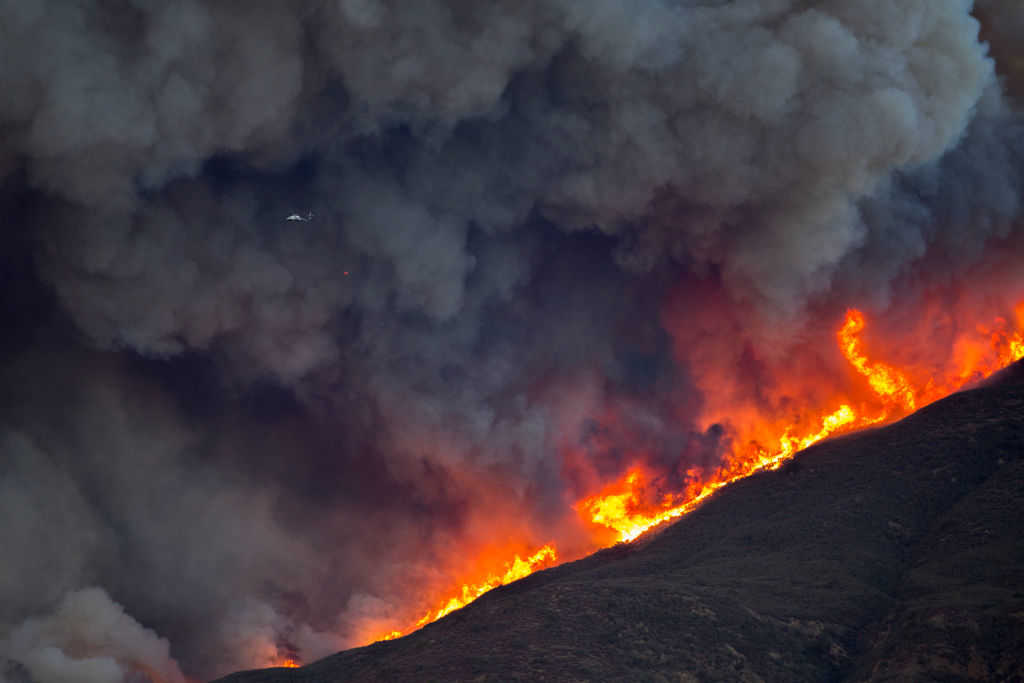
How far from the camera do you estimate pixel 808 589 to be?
5669 cm

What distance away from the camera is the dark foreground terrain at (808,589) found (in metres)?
49.8

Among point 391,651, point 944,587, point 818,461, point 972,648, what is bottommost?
point 972,648

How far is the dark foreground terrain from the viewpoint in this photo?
1960 inches

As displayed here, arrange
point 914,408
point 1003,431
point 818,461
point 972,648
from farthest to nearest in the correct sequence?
point 914,408
point 818,461
point 1003,431
point 972,648

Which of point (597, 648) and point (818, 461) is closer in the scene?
point (597, 648)

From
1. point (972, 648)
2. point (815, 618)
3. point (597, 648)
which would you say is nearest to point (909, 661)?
point (972, 648)

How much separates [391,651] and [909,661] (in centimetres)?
2918

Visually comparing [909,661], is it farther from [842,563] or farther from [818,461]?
[818,461]

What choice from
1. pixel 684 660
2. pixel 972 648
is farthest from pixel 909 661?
pixel 684 660

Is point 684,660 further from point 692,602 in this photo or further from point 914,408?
point 914,408

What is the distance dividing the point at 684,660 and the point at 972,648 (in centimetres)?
1316

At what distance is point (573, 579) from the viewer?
214 feet

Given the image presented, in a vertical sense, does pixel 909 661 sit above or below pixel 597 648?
below

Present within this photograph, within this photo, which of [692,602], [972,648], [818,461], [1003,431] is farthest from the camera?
[818,461]
